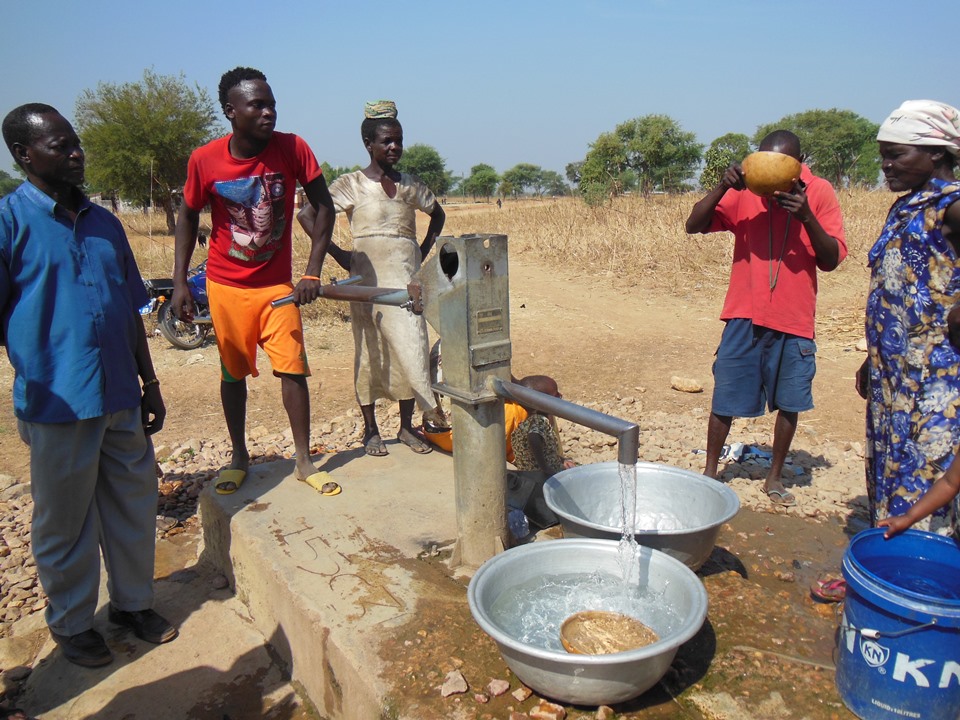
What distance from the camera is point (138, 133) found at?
2356 centimetres

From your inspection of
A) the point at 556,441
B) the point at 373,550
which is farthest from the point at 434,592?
the point at 556,441

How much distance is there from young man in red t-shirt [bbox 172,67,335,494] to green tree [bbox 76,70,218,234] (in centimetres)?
2244

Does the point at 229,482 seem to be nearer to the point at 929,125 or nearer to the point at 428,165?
the point at 929,125

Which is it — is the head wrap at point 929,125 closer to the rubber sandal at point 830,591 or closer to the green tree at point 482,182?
the rubber sandal at point 830,591

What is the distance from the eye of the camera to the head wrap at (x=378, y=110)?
133 inches

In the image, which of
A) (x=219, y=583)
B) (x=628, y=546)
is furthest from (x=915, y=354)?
(x=219, y=583)

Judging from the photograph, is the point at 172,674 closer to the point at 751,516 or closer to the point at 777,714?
the point at 777,714

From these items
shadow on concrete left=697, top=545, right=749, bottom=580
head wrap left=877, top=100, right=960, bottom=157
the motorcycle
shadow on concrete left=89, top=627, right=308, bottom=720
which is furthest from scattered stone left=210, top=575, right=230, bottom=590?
the motorcycle

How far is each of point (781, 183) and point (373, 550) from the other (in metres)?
2.03

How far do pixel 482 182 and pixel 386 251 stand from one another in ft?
171

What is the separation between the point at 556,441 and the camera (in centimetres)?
328

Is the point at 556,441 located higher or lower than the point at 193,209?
lower

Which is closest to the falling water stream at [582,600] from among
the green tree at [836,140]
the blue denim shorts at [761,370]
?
the blue denim shorts at [761,370]

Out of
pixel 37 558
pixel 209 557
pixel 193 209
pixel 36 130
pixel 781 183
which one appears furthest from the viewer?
pixel 209 557
